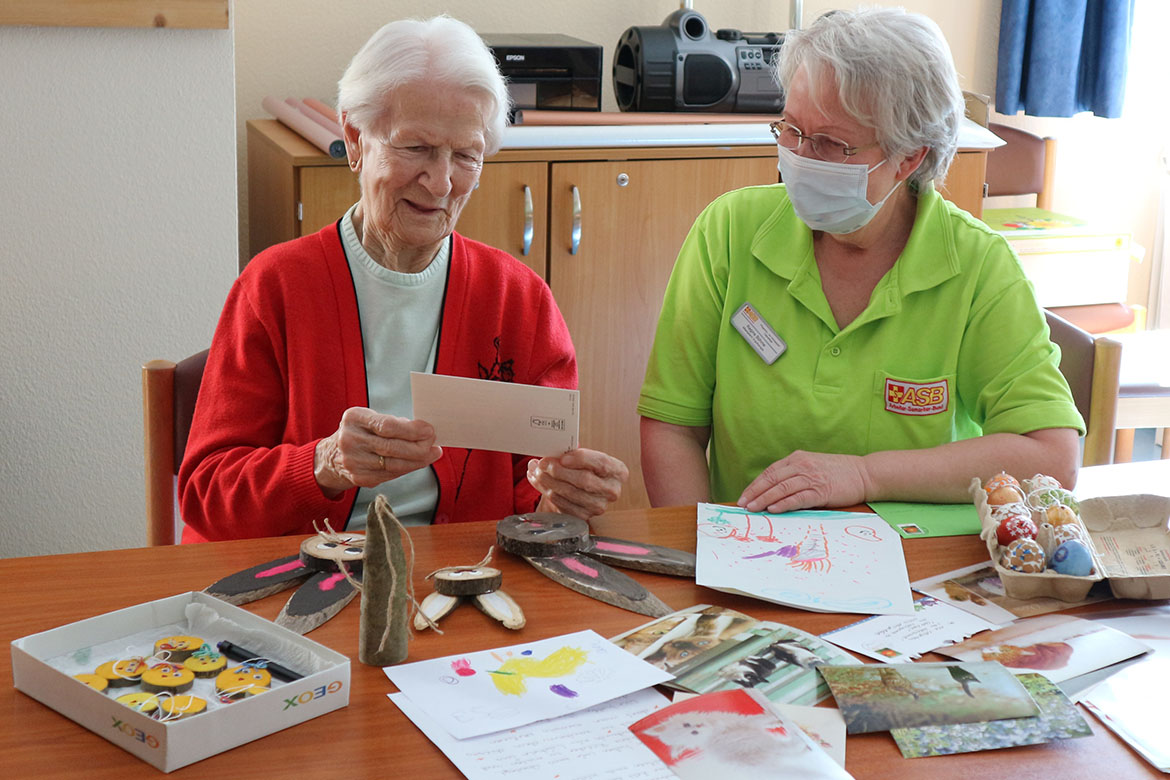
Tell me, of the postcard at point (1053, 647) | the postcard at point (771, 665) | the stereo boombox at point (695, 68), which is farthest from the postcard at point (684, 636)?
the stereo boombox at point (695, 68)

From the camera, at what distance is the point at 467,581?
1.25 m

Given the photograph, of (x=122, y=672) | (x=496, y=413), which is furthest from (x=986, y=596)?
(x=122, y=672)

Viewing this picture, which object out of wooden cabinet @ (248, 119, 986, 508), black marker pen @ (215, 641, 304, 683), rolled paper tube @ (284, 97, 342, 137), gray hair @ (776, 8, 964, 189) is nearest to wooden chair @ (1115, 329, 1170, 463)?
wooden cabinet @ (248, 119, 986, 508)

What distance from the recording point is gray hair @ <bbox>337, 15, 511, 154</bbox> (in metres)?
1.58

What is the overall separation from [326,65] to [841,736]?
256 cm

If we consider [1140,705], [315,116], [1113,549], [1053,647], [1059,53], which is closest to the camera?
[1140,705]

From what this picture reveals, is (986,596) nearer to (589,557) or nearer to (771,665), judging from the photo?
Answer: (771,665)

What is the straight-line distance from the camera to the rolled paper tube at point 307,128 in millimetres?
2448

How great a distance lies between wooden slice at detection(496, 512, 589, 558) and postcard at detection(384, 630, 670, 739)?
190 millimetres

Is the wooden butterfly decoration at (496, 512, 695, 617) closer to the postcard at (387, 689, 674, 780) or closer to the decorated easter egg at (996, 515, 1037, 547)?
the postcard at (387, 689, 674, 780)

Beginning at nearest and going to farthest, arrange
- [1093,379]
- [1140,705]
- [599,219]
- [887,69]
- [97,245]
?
[1140,705] < [887,69] < [1093,379] < [97,245] < [599,219]

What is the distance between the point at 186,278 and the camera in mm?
2283

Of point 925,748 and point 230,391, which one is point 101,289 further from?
point 925,748

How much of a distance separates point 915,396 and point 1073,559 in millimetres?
470
